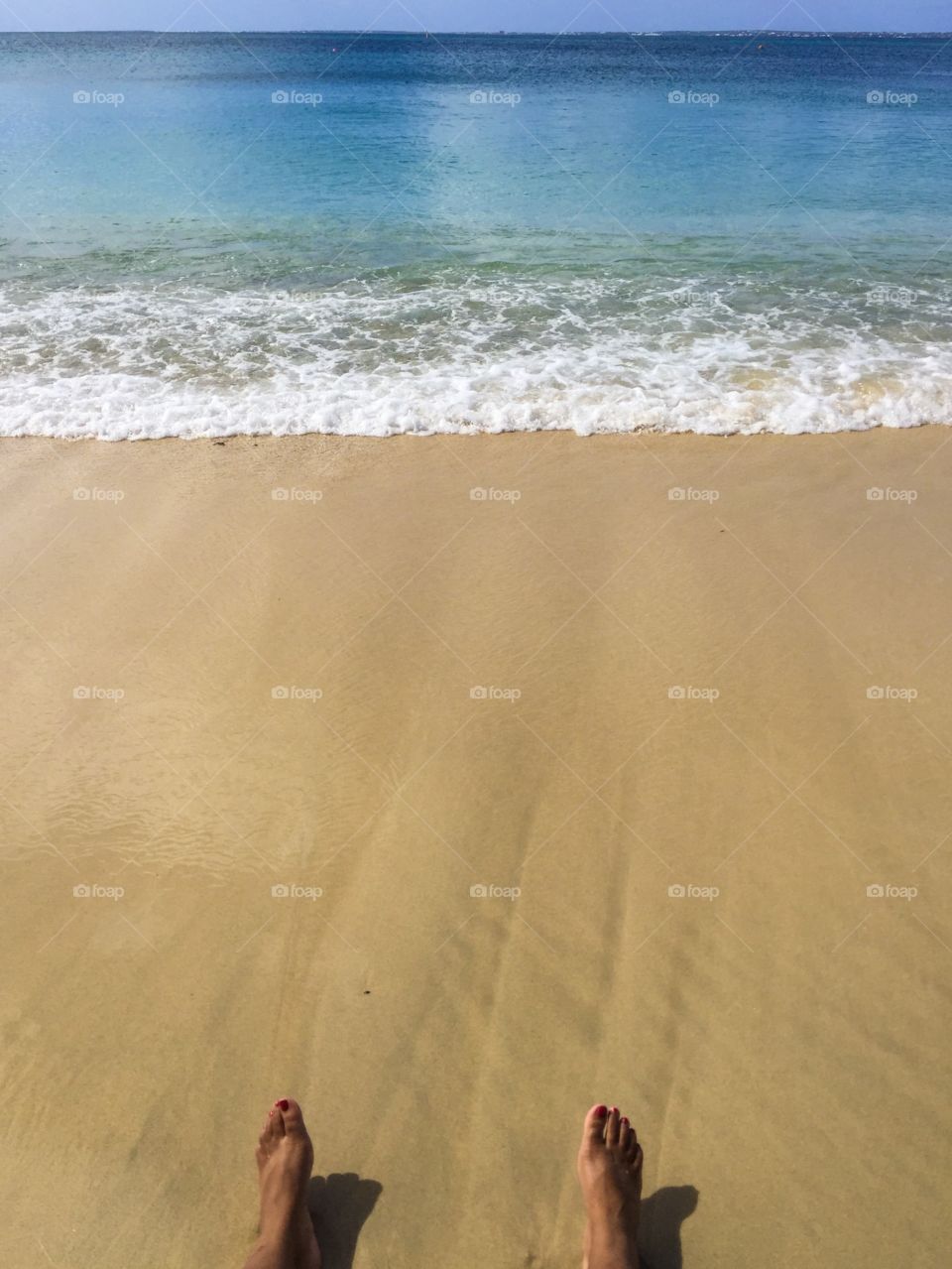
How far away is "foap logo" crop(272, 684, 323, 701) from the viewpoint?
15.2 feet

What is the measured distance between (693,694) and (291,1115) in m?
2.91

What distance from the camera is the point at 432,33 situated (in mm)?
111562

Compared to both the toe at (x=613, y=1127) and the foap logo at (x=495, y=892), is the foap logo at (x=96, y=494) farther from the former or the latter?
the toe at (x=613, y=1127)

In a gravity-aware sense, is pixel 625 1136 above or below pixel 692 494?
below

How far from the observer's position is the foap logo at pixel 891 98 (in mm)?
33875

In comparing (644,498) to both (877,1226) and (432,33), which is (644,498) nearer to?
(877,1226)

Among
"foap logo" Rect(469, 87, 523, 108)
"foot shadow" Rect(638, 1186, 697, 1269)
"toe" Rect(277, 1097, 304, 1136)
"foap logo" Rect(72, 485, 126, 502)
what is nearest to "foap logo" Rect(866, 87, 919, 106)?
"foap logo" Rect(469, 87, 523, 108)

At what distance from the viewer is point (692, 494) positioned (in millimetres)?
6336

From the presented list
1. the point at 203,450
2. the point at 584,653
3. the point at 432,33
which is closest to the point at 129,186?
the point at 203,450

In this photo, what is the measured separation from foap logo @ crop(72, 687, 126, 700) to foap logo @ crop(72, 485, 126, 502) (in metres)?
2.17

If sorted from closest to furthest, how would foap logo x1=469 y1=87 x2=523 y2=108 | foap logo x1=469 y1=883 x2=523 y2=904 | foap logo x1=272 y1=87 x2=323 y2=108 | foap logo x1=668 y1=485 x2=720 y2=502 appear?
foap logo x1=469 y1=883 x2=523 y2=904, foap logo x1=668 y1=485 x2=720 y2=502, foap logo x1=469 y1=87 x2=523 y2=108, foap logo x1=272 y1=87 x2=323 y2=108
